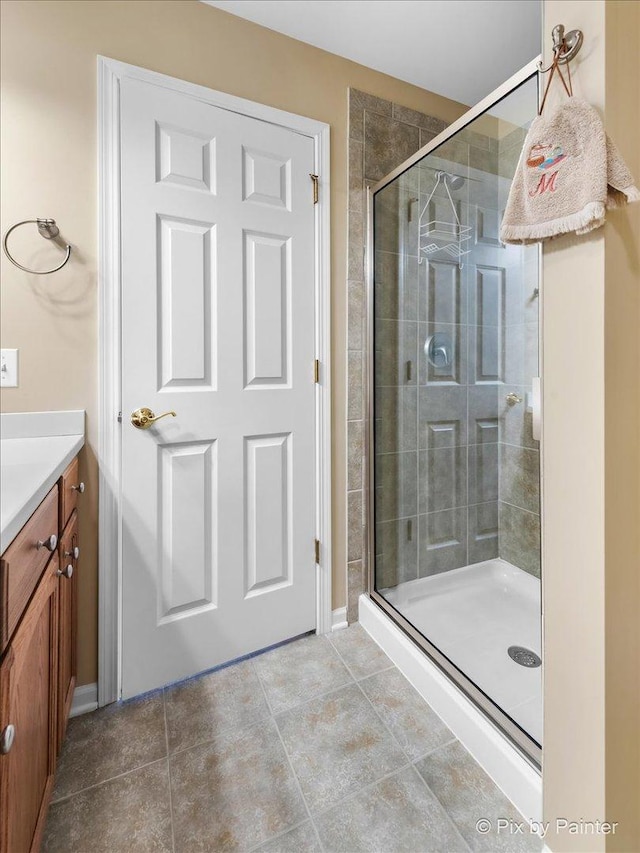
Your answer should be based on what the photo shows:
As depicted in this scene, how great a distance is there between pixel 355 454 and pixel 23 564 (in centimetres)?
129

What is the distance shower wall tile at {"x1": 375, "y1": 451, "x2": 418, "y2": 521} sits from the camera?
183 centimetres

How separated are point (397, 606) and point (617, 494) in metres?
1.16

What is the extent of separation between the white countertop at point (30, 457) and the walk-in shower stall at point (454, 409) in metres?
1.17

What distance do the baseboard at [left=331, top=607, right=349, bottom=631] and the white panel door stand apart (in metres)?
0.13

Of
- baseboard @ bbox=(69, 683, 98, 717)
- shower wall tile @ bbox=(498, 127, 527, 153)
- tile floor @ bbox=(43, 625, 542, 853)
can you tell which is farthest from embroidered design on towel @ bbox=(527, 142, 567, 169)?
baseboard @ bbox=(69, 683, 98, 717)

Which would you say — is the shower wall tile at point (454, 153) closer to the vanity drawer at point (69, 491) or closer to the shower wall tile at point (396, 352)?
the shower wall tile at point (396, 352)

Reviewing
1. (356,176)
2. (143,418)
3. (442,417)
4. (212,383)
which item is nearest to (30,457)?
(143,418)

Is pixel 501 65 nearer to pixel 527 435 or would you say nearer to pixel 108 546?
pixel 527 435

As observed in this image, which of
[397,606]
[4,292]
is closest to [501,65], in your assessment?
[4,292]

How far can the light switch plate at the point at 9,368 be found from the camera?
4.02 feet

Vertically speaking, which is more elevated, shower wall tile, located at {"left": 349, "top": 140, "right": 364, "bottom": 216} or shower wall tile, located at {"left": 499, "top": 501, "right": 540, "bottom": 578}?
shower wall tile, located at {"left": 349, "top": 140, "right": 364, "bottom": 216}

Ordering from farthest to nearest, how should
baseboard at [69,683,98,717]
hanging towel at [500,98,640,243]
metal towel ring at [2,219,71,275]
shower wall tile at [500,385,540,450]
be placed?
1. shower wall tile at [500,385,540,450]
2. baseboard at [69,683,98,717]
3. metal towel ring at [2,219,71,275]
4. hanging towel at [500,98,640,243]

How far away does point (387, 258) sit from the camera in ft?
5.80

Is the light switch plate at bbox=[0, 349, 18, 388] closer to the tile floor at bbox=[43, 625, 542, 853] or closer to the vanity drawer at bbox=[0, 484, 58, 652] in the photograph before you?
the vanity drawer at bbox=[0, 484, 58, 652]
